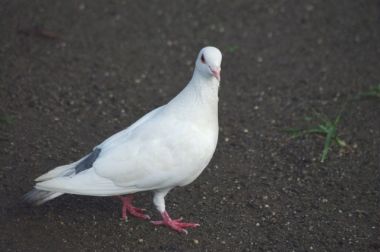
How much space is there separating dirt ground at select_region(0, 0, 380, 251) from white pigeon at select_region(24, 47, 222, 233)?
0.49 metres

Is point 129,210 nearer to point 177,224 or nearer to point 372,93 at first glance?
point 177,224

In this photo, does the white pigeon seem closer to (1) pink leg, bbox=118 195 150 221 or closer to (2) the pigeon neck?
(2) the pigeon neck

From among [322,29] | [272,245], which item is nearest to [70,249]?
[272,245]

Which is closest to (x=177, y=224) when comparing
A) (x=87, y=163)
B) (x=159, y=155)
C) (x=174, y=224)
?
(x=174, y=224)

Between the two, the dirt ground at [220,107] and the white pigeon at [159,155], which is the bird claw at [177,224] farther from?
the white pigeon at [159,155]

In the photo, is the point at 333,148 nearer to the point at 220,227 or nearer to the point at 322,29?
the point at 220,227

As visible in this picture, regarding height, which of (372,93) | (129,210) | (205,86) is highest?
(205,86)

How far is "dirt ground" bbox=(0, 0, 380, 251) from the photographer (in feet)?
16.0

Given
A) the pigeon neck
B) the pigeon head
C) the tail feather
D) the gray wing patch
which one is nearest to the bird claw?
the gray wing patch

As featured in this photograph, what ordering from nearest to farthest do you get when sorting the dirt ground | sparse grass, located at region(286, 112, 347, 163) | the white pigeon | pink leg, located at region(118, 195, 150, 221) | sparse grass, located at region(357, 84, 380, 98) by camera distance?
the white pigeon < the dirt ground < pink leg, located at region(118, 195, 150, 221) < sparse grass, located at region(286, 112, 347, 163) < sparse grass, located at region(357, 84, 380, 98)

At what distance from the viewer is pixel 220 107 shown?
6820 mm

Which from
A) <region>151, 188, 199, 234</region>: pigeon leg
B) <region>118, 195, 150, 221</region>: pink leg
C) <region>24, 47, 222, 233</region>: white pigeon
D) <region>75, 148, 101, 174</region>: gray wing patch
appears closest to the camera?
<region>24, 47, 222, 233</region>: white pigeon

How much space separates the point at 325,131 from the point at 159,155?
7.30 feet

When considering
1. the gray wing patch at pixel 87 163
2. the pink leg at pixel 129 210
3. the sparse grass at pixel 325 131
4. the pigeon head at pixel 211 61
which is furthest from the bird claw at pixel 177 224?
the sparse grass at pixel 325 131
